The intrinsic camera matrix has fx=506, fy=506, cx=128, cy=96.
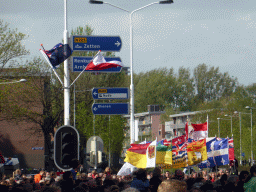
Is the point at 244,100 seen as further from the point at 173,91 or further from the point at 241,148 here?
the point at 241,148

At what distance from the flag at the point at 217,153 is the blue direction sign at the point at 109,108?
16.8 ft

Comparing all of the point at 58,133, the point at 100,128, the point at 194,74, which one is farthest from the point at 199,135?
the point at 194,74

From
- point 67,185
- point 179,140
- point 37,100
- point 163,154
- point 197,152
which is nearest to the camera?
point 67,185

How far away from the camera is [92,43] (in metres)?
14.8

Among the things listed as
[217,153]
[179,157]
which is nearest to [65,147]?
[179,157]

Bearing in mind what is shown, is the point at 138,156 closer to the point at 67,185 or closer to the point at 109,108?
the point at 109,108

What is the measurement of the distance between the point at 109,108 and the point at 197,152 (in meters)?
4.30

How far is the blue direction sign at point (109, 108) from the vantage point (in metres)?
17.1

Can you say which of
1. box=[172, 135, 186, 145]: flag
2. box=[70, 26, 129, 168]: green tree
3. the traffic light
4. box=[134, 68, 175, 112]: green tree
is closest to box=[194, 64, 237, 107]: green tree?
box=[134, 68, 175, 112]: green tree

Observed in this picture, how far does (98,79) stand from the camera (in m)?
45.8

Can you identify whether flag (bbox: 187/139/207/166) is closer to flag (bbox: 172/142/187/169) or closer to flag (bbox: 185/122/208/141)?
flag (bbox: 172/142/187/169)

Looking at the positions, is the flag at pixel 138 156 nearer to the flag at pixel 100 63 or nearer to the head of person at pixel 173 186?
the flag at pixel 100 63

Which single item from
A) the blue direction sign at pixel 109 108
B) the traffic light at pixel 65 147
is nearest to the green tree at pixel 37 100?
the blue direction sign at pixel 109 108

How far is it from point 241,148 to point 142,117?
219 ft
